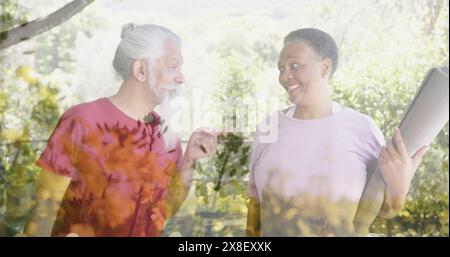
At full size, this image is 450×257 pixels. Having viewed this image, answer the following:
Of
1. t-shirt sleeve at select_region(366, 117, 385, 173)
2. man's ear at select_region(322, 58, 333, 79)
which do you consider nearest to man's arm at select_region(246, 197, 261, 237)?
t-shirt sleeve at select_region(366, 117, 385, 173)

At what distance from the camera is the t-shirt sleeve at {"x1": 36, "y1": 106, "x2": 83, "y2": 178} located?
2631 millimetres

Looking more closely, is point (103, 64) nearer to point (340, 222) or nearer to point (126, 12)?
point (126, 12)

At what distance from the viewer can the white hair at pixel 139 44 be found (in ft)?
8.69

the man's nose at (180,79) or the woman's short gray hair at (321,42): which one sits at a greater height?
Answer: the woman's short gray hair at (321,42)

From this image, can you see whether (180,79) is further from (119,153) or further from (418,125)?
(418,125)

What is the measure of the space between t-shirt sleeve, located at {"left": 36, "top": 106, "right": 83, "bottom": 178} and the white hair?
28cm

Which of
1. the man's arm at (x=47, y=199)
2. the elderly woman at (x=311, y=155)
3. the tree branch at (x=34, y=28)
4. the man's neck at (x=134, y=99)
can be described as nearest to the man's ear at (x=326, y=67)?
the elderly woman at (x=311, y=155)

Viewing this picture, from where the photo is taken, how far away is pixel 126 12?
104 inches

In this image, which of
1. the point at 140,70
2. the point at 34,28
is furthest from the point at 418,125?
the point at 34,28

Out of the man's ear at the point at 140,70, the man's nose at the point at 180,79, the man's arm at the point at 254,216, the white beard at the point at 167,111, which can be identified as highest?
the man's ear at the point at 140,70

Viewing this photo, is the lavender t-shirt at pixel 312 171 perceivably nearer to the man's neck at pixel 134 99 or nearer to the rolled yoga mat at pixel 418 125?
the rolled yoga mat at pixel 418 125

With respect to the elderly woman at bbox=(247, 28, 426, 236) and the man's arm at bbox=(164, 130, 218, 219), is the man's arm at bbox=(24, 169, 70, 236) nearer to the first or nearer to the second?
the man's arm at bbox=(164, 130, 218, 219)

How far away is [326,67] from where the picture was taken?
107 inches
